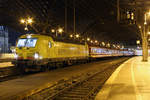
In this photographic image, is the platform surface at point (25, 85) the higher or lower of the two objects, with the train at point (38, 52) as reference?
lower

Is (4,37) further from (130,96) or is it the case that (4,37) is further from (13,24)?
(130,96)

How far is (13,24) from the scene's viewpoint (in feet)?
155

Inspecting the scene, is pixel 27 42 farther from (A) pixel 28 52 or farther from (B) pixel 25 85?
(B) pixel 25 85

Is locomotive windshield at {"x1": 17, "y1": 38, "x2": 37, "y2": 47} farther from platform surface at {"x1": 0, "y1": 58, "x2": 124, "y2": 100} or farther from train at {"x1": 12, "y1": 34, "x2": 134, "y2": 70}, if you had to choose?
platform surface at {"x1": 0, "y1": 58, "x2": 124, "y2": 100}

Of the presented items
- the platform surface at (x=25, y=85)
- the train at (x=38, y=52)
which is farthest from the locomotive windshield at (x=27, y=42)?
the platform surface at (x=25, y=85)

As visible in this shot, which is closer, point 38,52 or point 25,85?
point 25,85

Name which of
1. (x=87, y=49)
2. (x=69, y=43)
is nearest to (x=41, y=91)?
(x=69, y=43)

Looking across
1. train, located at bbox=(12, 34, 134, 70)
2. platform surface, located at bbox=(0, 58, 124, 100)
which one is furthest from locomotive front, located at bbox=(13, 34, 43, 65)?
platform surface, located at bbox=(0, 58, 124, 100)

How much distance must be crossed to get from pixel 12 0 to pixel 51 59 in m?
25.0

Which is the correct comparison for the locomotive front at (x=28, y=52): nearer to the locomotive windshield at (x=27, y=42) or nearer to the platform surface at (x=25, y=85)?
the locomotive windshield at (x=27, y=42)

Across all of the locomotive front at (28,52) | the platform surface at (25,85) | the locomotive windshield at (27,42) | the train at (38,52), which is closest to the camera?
the platform surface at (25,85)

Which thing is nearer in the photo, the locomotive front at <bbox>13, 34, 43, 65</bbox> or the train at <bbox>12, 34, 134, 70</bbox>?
the locomotive front at <bbox>13, 34, 43, 65</bbox>

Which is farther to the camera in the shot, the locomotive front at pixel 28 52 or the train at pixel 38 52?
the train at pixel 38 52

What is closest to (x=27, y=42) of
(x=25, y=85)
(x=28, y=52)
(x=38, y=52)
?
(x=28, y=52)
